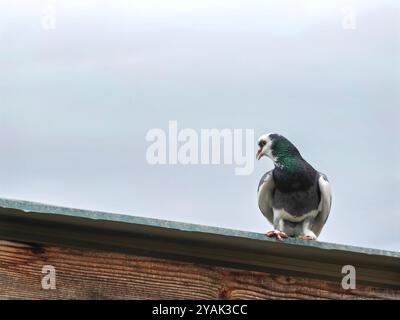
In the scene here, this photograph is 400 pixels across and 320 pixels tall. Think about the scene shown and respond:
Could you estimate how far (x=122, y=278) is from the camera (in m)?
2.85

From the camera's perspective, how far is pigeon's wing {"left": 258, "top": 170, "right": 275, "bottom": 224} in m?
6.87

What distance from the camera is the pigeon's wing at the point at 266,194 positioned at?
6867mm

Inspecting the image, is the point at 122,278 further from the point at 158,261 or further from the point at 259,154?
the point at 259,154

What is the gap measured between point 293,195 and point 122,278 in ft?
12.6

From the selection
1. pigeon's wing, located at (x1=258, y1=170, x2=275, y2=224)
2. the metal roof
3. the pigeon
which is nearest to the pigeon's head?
the pigeon

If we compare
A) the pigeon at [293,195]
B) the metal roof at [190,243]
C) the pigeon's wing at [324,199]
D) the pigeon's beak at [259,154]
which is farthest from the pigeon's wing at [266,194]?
the metal roof at [190,243]

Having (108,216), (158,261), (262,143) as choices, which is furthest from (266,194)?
(108,216)

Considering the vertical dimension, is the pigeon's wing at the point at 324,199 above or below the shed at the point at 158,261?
above

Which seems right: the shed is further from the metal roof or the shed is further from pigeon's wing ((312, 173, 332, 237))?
pigeon's wing ((312, 173, 332, 237))

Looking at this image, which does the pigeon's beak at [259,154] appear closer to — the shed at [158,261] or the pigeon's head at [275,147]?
the pigeon's head at [275,147]

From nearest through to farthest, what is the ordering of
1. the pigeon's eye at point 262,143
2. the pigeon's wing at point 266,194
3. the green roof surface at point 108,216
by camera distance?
the green roof surface at point 108,216 < the pigeon's wing at point 266,194 < the pigeon's eye at point 262,143

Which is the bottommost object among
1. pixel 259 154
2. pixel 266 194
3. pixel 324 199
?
pixel 324 199
